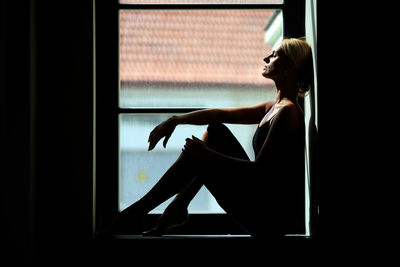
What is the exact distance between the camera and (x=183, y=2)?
7.24 ft

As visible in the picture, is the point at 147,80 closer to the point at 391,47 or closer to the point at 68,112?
the point at 68,112

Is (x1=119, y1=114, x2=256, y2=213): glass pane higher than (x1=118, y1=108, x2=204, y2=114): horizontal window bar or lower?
lower

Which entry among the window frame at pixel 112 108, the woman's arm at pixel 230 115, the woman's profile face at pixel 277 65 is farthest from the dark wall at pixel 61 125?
the woman's profile face at pixel 277 65

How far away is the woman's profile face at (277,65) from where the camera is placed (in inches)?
76.3

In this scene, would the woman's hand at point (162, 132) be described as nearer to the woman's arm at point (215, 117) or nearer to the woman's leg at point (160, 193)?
the woman's arm at point (215, 117)

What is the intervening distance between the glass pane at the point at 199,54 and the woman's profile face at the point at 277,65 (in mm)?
247

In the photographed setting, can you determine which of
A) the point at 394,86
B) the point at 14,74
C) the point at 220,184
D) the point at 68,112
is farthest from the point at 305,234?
the point at 14,74

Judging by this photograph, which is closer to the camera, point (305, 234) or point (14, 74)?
point (14, 74)

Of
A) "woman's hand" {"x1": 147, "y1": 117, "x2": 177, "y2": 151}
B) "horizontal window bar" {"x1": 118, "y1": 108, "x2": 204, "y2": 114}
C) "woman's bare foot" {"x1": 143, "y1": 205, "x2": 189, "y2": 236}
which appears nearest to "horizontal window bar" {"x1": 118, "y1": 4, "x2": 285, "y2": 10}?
"horizontal window bar" {"x1": 118, "y1": 108, "x2": 204, "y2": 114}

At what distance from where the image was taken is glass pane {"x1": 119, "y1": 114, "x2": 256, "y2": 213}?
2.17 metres

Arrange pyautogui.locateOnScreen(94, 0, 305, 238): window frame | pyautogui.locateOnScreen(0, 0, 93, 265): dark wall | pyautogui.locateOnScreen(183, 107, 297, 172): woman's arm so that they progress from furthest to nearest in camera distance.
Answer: pyautogui.locateOnScreen(94, 0, 305, 238): window frame < pyautogui.locateOnScreen(0, 0, 93, 265): dark wall < pyautogui.locateOnScreen(183, 107, 297, 172): woman's arm

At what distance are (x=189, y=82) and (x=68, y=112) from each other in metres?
0.51

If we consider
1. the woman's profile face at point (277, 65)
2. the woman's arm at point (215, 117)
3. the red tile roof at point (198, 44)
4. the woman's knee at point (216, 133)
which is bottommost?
the woman's knee at point (216, 133)

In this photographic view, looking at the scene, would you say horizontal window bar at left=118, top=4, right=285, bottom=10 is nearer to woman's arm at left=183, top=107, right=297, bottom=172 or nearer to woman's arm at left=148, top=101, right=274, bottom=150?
woman's arm at left=148, top=101, right=274, bottom=150
